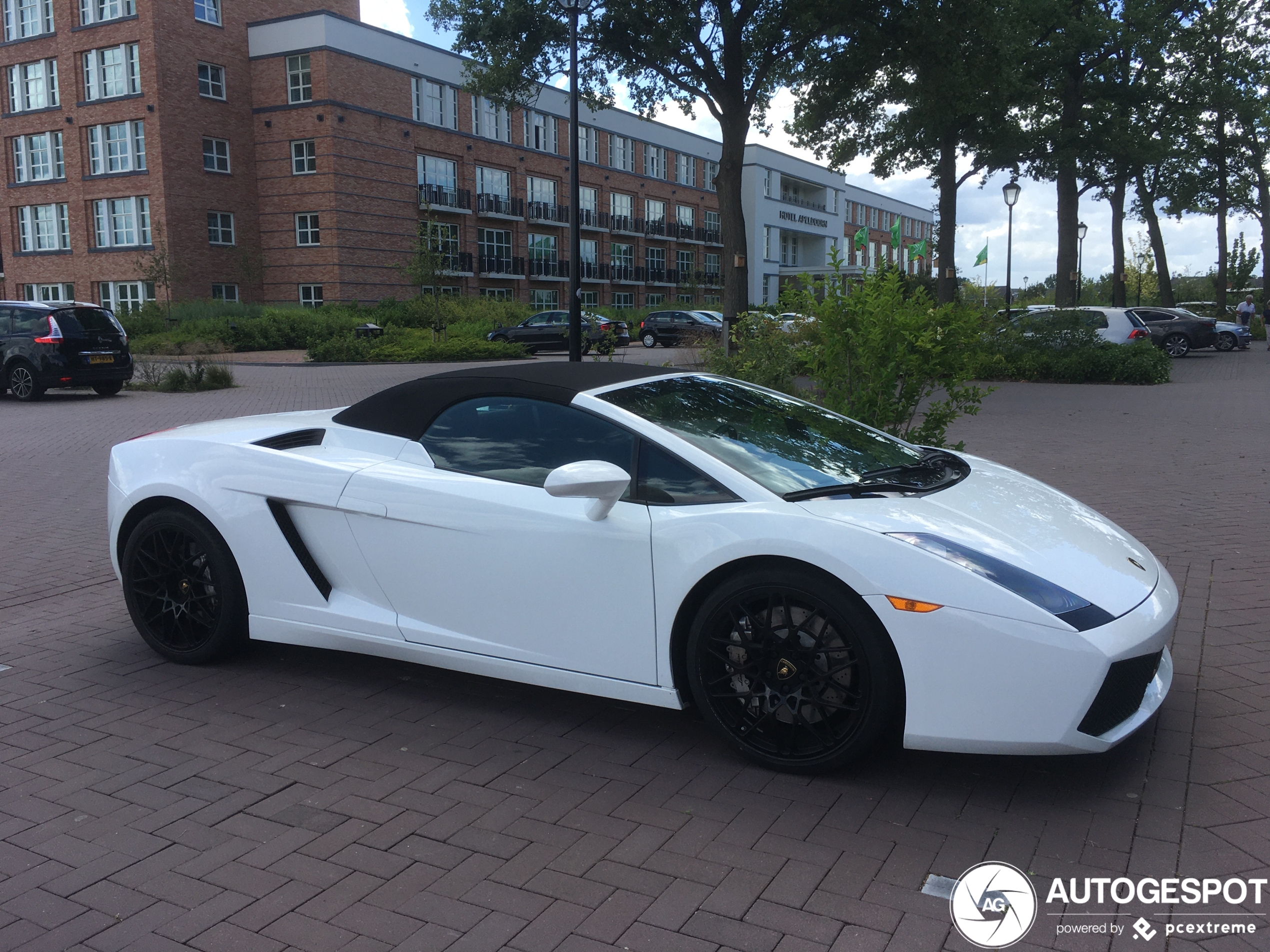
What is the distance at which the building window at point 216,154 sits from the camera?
44.6 m

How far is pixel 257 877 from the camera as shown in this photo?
112 inches

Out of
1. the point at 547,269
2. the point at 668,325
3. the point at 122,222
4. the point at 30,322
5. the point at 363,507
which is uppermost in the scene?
the point at 122,222

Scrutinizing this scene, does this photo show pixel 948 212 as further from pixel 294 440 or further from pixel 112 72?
pixel 112 72

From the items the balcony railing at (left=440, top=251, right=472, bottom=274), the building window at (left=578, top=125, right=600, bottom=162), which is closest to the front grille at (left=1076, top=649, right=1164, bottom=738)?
the balcony railing at (left=440, top=251, right=472, bottom=274)

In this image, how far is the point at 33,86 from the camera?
46.7m

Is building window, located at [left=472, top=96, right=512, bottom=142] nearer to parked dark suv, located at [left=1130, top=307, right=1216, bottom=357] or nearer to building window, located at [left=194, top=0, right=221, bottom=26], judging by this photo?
building window, located at [left=194, top=0, right=221, bottom=26]

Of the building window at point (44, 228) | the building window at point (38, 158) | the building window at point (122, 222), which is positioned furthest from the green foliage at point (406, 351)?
the building window at point (38, 158)

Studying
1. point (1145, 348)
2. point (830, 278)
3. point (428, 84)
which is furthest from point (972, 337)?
point (428, 84)

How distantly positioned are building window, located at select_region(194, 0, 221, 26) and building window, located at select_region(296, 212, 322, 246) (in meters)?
8.90

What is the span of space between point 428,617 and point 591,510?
34.0 inches

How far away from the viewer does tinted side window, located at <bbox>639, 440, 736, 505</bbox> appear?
3.50 meters

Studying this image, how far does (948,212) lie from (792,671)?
1059 inches

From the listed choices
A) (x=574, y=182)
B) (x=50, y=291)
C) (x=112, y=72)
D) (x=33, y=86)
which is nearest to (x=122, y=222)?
(x=50, y=291)

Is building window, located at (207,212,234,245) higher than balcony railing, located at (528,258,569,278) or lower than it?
higher
